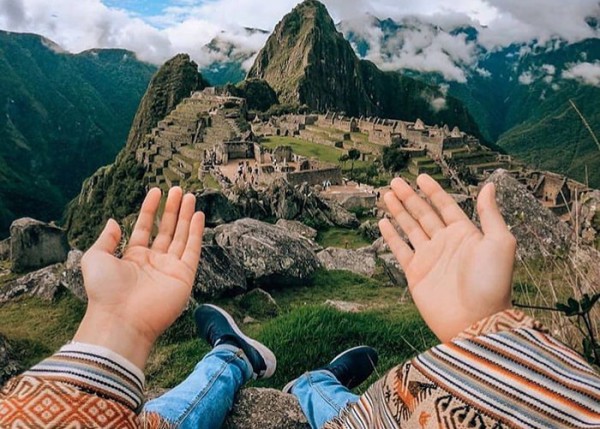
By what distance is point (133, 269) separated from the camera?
7.29 feet

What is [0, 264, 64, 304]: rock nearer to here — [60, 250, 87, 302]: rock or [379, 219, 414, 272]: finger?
[60, 250, 87, 302]: rock

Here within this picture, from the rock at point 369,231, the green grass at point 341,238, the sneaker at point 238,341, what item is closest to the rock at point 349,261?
the green grass at point 341,238

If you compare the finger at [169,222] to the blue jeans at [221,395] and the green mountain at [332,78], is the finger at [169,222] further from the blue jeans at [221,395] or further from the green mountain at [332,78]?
the green mountain at [332,78]

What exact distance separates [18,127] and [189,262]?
124361mm

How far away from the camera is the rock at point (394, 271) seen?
788 cm

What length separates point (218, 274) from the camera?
21.5 feet

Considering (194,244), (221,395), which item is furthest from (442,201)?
(221,395)

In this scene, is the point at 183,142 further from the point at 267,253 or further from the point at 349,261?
the point at 267,253

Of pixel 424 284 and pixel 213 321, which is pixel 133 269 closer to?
pixel 424 284

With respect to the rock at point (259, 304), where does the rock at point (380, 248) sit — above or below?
below

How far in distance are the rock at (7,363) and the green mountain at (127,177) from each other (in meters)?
26.0

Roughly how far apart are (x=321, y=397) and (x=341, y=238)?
9947 millimetres

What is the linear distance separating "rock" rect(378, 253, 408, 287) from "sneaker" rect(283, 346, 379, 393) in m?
4.09

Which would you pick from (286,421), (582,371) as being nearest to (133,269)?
(286,421)
